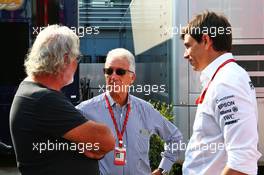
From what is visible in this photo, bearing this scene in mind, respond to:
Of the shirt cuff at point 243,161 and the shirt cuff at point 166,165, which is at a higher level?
the shirt cuff at point 243,161

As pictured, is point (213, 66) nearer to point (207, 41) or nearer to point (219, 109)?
point (207, 41)

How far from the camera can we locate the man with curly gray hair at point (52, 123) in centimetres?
230

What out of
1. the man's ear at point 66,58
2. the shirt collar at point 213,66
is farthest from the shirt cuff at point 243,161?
the man's ear at point 66,58

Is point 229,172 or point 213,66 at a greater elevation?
point 213,66

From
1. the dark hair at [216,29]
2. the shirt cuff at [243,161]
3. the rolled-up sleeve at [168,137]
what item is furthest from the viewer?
the rolled-up sleeve at [168,137]

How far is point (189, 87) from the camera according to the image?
5.95 meters

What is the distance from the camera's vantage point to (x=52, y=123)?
2297 millimetres

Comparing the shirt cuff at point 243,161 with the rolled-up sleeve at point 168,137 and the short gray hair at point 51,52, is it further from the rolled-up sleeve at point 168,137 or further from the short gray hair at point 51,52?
the rolled-up sleeve at point 168,137

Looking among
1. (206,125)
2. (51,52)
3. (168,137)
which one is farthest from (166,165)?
(51,52)

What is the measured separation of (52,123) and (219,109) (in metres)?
0.74

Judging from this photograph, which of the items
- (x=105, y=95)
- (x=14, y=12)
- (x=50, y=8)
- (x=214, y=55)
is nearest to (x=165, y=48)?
(x=50, y=8)

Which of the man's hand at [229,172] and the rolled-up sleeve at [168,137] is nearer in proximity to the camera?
the man's hand at [229,172]

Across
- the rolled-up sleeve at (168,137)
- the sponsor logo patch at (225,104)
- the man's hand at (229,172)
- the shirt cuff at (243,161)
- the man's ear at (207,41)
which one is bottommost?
the rolled-up sleeve at (168,137)

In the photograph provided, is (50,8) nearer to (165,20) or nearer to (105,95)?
(165,20)
